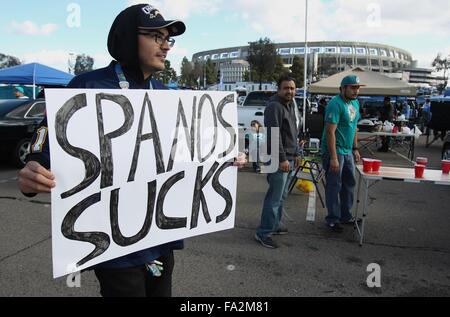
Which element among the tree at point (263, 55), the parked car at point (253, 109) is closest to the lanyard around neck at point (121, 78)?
the parked car at point (253, 109)

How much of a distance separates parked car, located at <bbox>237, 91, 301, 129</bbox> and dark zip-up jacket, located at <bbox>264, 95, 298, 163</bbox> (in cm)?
694

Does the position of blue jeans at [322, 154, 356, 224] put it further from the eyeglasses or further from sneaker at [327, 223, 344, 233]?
the eyeglasses

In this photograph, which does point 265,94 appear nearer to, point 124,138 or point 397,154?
point 397,154

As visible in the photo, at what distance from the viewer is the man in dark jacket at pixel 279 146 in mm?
4164

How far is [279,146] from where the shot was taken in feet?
13.6

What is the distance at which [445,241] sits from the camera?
454 cm

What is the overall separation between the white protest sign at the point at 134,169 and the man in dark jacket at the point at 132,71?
0.09 metres

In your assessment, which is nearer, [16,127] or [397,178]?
[397,178]

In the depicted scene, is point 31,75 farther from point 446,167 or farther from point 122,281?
point 122,281

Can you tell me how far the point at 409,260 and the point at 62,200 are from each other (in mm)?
3729

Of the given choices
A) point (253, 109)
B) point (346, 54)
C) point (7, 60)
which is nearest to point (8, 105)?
point (253, 109)

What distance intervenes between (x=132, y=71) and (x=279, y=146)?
8.60ft

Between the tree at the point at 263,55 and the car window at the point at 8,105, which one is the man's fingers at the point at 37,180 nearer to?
the car window at the point at 8,105

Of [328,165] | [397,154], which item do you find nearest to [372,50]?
[397,154]
